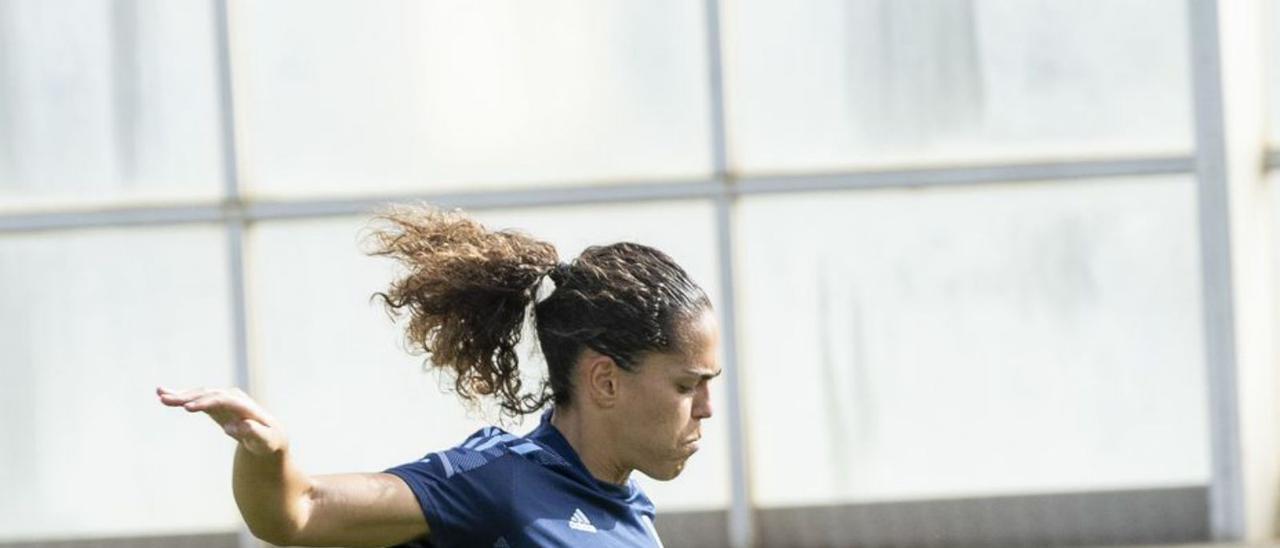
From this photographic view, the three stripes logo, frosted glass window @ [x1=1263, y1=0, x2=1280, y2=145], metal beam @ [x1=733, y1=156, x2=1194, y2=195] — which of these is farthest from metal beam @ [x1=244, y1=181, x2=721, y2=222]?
the three stripes logo

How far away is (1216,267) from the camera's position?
18.6 ft

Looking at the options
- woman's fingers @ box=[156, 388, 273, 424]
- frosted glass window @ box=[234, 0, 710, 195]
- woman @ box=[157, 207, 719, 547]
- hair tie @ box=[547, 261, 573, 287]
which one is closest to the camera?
woman's fingers @ box=[156, 388, 273, 424]

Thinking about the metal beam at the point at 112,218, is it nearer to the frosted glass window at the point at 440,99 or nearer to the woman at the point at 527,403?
the frosted glass window at the point at 440,99

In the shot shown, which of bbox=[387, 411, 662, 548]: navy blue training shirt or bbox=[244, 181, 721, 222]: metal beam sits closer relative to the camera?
bbox=[387, 411, 662, 548]: navy blue training shirt

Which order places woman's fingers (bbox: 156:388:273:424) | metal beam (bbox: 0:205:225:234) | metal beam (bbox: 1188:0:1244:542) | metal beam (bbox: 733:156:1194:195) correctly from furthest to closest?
metal beam (bbox: 0:205:225:234) → metal beam (bbox: 733:156:1194:195) → metal beam (bbox: 1188:0:1244:542) → woman's fingers (bbox: 156:388:273:424)

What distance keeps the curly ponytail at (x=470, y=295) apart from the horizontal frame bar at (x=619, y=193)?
2.85 metres

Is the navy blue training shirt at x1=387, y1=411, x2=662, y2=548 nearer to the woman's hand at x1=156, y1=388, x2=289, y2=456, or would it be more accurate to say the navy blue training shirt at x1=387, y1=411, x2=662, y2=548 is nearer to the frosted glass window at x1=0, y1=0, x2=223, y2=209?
the woman's hand at x1=156, y1=388, x2=289, y2=456

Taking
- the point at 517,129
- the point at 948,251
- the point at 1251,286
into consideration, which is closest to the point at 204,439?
the point at 517,129

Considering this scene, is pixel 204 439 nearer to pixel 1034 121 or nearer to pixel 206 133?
pixel 206 133

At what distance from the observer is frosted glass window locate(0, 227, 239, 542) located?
236 inches

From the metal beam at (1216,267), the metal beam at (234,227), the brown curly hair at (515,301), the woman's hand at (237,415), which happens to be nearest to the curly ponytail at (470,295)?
the brown curly hair at (515,301)

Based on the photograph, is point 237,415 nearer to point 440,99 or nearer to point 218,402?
point 218,402

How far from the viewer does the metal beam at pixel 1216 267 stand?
562cm

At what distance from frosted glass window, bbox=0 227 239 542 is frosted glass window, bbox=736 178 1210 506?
1.46 meters
